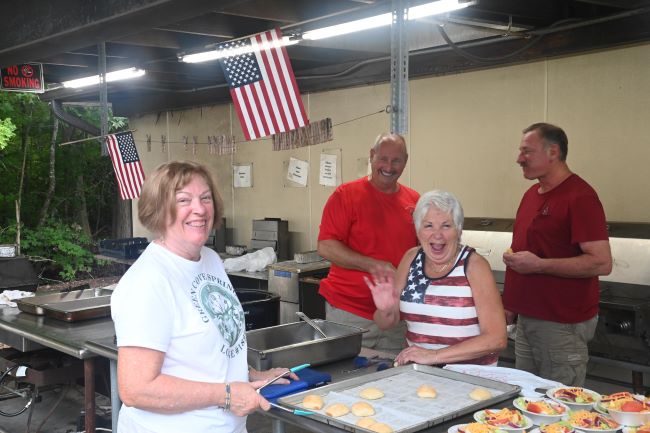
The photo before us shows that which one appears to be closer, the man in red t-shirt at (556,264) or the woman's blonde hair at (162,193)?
the woman's blonde hair at (162,193)

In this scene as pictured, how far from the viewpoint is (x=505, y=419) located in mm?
2100

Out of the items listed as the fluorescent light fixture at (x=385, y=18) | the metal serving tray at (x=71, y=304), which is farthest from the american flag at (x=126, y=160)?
the fluorescent light fixture at (x=385, y=18)

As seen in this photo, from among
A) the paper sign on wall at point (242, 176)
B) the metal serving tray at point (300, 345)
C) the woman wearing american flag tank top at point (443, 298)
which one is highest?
the paper sign on wall at point (242, 176)

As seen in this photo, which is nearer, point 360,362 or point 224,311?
point 224,311

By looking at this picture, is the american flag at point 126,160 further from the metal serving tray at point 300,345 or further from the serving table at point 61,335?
the metal serving tray at point 300,345

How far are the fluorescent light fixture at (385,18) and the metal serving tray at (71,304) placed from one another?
2160 millimetres

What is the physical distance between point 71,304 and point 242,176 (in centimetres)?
437

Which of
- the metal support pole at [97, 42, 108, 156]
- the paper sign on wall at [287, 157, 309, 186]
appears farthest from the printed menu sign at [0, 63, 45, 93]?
the paper sign on wall at [287, 157, 309, 186]

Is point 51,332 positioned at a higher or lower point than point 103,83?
lower

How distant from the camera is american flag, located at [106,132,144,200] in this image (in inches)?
293

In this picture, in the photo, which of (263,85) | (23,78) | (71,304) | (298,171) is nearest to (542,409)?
(263,85)

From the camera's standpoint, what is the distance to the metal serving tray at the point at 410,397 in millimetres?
2186

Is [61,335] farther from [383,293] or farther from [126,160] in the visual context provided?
[126,160]

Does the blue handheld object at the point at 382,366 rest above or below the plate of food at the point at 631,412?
below
